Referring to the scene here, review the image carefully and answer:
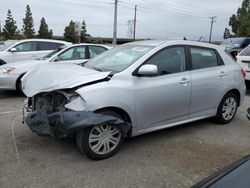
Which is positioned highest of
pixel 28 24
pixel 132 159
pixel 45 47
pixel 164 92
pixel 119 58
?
pixel 28 24

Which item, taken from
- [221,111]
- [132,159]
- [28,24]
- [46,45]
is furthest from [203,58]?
[28,24]

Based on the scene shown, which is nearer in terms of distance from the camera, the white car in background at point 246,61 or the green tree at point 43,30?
the white car in background at point 246,61

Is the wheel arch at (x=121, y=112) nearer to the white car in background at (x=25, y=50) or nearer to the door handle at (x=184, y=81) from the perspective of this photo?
the door handle at (x=184, y=81)

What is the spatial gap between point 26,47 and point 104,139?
7.65 m

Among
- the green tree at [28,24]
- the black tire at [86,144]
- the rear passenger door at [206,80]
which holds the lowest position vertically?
the black tire at [86,144]

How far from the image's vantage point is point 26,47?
404 inches

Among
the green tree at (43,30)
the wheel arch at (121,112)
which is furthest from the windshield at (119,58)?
the green tree at (43,30)

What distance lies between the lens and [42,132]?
3672mm

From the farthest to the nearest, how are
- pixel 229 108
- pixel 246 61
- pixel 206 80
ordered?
pixel 246 61, pixel 229 108, pixel 206 80

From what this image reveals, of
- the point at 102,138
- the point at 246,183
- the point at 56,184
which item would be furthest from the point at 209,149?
the point at 246,183

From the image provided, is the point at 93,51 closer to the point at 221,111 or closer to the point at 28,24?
the point at 221,111

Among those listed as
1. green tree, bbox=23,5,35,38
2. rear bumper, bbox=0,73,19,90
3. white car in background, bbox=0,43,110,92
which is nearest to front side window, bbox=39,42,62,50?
white car in background, bbox=0,43,110,92

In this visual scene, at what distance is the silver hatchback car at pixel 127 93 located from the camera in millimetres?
3605

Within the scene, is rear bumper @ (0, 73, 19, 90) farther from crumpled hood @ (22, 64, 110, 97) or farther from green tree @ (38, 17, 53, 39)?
green tree @ (38, 17, 53, 39)
